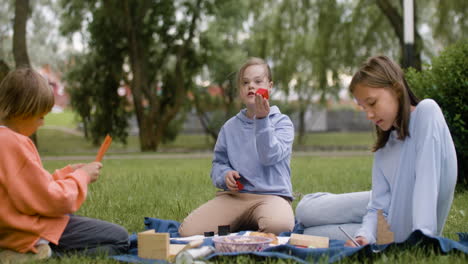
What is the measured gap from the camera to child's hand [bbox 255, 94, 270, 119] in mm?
3473

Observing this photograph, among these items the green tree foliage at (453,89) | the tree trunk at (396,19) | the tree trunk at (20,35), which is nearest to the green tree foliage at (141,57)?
the tree trunk at (20,35)

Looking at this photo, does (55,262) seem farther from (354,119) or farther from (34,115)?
(354,119)

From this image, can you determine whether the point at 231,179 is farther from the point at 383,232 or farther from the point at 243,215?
the point at 383,232

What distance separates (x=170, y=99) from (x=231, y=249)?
17.2 meters

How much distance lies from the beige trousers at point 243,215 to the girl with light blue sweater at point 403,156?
0.78 metres

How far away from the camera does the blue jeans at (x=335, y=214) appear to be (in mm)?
3604

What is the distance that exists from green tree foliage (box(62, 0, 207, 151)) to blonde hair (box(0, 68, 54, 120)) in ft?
51.1

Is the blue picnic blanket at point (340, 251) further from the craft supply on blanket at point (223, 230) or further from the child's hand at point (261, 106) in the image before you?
the child's hand at point (261, 106)

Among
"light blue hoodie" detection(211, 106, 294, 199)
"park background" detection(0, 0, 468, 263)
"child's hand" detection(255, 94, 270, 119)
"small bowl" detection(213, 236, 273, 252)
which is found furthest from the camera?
"park background" detection(0, 0, 468, 263)

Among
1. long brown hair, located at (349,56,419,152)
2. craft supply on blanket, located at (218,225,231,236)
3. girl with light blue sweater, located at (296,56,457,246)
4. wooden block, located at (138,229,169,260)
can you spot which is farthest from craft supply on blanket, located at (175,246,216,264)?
long brown hair, located at (349,56,419,152)

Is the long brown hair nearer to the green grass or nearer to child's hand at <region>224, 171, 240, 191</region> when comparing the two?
child's hand at <region>224, 171, 240, 191</region>

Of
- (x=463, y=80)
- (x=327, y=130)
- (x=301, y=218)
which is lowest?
(x=327, y=130)

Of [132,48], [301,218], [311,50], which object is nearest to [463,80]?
[301,218]

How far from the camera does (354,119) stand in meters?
41.6
